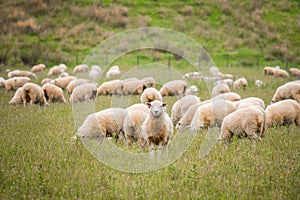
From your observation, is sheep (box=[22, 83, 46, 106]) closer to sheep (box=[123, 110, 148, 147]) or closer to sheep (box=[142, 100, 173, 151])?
sheep (box=[123, 110, 148, 147])

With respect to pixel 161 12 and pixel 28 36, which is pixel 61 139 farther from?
pixel 161 12

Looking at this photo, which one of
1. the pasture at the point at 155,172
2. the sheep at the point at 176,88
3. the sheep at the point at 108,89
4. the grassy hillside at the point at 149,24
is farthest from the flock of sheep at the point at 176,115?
the grassy hillside at the point at 149,24

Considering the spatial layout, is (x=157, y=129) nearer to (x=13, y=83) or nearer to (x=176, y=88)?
(x=176, y=88)

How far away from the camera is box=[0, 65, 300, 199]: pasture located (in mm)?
5180

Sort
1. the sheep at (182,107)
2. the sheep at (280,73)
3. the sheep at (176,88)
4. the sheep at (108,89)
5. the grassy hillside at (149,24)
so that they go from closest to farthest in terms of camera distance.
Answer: the sheep at (182,107) → the sheep at (176,88) → the sheep at (108,89) → the sheep at (280,73) → the grassy hillside at (149,24)

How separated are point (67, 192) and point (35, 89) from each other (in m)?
7.87

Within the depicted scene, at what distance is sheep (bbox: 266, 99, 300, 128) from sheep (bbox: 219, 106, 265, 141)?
1446mm

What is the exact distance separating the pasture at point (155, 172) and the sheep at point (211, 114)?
0.76 meters

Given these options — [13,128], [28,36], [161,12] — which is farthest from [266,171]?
[161,12]

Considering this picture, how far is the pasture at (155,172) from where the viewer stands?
A: 17.0 feet

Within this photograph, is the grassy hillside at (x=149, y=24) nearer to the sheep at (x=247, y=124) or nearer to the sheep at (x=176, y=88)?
the sheep at (x=176, y=88)

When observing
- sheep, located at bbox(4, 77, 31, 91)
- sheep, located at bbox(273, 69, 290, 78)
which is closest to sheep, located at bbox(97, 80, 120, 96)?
sheep, located at bbox(4, 77, 31, 91)

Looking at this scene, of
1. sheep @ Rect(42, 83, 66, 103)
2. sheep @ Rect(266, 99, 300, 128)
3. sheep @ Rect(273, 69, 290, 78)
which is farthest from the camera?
sheep @ Rect(273, 69, 290, 78)

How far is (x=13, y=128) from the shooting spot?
875 cm
